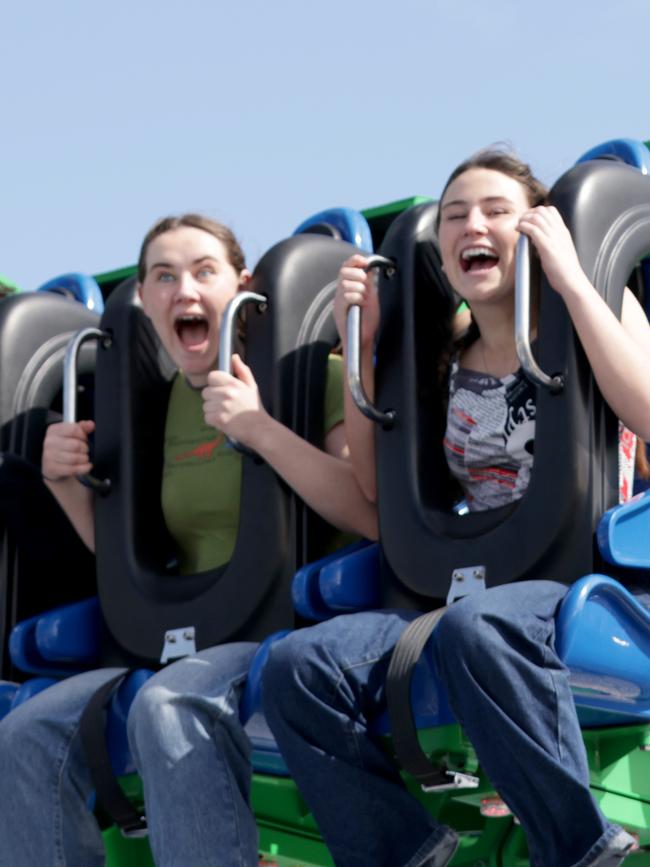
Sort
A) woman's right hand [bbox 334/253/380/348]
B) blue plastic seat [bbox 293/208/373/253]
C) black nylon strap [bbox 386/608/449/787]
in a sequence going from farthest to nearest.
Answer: blue plastic seat [bbox 293/208/373/253]
woman's right hand [bbox 334/253/380/348]
black nylon strap [bbox 386/608/449/787]

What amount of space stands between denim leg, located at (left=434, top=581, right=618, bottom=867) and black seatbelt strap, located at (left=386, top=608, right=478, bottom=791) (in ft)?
0.32

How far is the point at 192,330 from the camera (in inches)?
130

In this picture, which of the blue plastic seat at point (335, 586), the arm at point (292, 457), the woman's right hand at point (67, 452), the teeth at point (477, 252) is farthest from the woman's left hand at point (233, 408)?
the teeth at point (477, 252)

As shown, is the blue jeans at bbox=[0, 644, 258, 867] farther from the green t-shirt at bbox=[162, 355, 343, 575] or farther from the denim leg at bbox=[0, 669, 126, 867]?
the green t-shirt at bbox=[162, 355, 343, 575]

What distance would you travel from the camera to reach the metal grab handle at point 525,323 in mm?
2613

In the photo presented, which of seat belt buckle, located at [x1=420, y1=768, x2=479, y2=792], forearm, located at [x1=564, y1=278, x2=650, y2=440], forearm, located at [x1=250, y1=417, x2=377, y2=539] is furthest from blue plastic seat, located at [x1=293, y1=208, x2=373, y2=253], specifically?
seat belt buckle, located at [x1=420, y1=768, x2=479, y2=792]

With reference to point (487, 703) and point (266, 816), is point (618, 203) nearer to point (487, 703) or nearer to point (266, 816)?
point (487, 703)

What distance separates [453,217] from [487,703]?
2.95 feet

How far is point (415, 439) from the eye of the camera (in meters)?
2.89

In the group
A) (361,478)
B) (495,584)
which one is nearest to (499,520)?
(495,584)

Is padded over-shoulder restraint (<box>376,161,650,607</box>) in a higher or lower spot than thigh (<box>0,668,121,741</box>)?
higher

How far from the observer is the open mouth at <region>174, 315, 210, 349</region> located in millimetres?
3279

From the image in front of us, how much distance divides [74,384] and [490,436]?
2.87 feet

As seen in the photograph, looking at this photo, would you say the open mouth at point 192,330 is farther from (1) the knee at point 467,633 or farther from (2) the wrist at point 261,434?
(1) the knee at point 467,633
